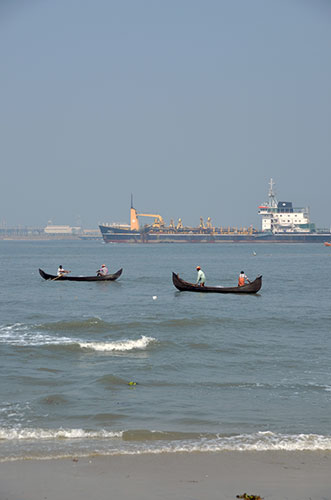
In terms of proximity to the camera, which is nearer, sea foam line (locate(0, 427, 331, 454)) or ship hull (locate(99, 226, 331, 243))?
sea foam line (locate(0, 427, 331, 454))

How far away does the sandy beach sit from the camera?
718cm

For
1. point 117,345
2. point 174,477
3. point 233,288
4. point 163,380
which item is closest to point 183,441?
point 174,477

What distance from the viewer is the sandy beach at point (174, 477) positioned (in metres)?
7.18

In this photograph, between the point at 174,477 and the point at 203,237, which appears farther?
the point at 203,237

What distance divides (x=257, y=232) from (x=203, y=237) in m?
14.4

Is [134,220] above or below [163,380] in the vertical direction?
above

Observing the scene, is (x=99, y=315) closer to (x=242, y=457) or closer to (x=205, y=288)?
(x=205, y=288)

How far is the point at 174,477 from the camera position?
306 inches

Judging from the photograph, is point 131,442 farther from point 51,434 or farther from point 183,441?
point 51,434

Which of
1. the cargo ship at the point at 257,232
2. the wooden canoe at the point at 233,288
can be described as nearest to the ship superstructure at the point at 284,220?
the cargo ship at the point at 257,232

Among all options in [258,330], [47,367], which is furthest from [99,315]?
[47,367]

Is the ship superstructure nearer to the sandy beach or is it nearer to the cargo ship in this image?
the cargo ship

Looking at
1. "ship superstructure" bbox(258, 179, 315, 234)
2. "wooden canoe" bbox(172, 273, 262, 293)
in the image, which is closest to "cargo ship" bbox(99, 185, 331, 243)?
"ship superstructure" bbox(258, 179, 315, 234)

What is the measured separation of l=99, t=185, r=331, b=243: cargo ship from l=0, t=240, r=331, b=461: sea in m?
138
